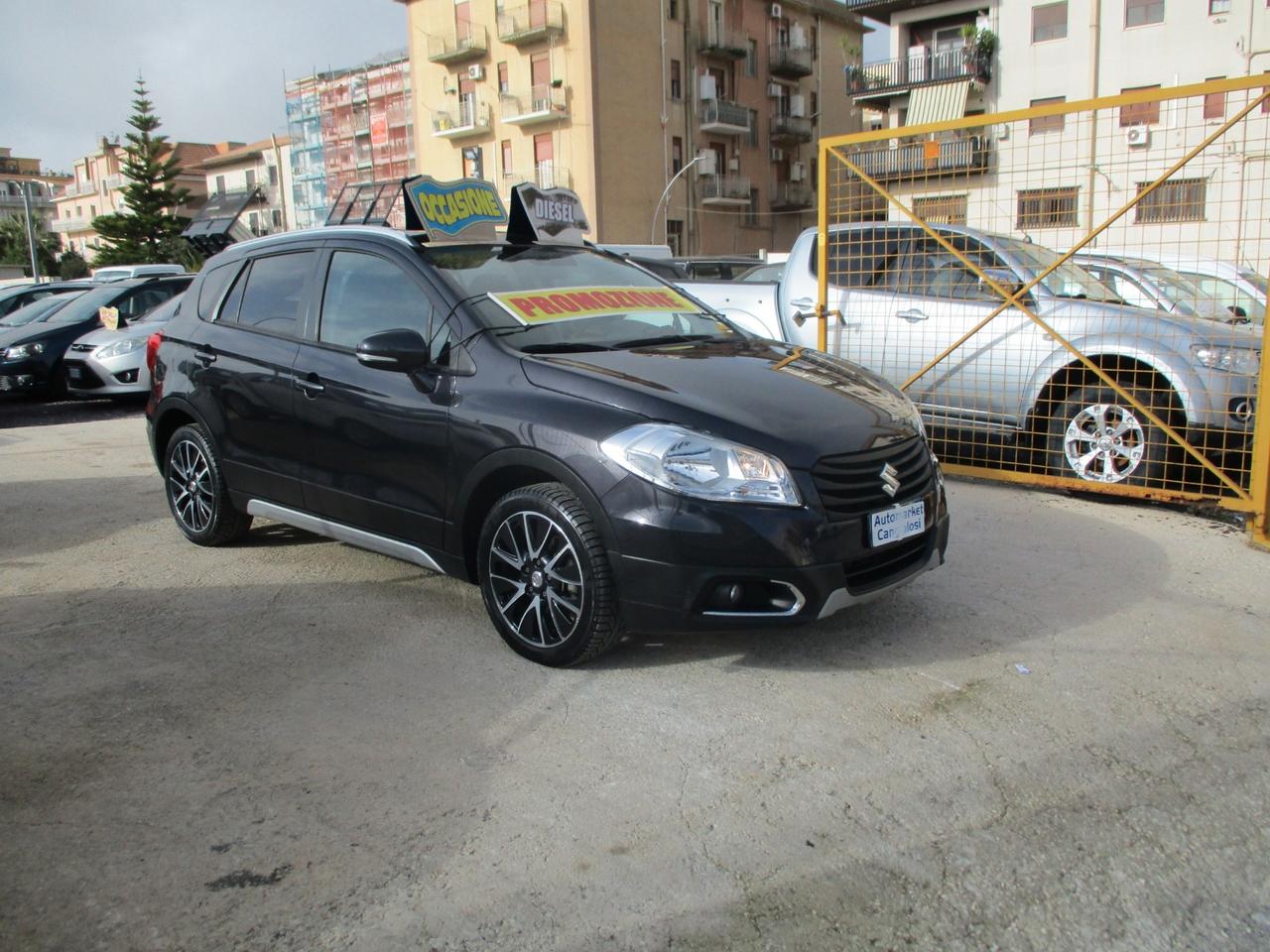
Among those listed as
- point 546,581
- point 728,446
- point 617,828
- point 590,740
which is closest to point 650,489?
point 728,446

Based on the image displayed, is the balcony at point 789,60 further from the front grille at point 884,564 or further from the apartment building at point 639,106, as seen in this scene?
the front grille at point 884,564

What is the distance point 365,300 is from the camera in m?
4.69

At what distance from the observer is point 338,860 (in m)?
2.70

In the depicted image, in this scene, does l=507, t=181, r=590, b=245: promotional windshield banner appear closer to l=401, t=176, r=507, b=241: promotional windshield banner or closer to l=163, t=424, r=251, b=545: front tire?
l=401, t=176, r=507, b=241: promotional windshield banner

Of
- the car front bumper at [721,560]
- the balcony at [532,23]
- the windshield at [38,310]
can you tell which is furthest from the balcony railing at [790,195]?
the car front bumper at [721,560]

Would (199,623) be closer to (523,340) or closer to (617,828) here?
(523,340)

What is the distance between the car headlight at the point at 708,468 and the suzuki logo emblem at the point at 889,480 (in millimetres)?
455

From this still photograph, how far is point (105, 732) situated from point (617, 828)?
6.12ft

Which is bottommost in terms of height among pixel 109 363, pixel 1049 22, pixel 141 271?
pixel 109 363

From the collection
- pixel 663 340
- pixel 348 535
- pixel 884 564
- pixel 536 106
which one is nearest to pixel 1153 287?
pixel 663 340

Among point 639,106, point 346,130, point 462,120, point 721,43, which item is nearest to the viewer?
point 639,106

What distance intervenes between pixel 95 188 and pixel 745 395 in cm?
10847

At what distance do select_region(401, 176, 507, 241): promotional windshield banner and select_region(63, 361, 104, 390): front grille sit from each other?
32.9 ft

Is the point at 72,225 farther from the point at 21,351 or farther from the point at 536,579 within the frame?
the point at 536,579
